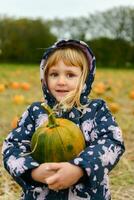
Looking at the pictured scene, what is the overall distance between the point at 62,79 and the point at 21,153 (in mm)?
483

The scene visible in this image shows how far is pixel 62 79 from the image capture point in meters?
3.07

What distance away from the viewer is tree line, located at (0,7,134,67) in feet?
149

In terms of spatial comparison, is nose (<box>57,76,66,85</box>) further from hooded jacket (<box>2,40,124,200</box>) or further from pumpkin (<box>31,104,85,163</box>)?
pumpkin (<box>31,104,85,163</box>)

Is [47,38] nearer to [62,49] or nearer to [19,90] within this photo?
[19,90]

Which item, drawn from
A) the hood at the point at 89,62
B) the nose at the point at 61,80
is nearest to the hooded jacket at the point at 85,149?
the hood at the point at 89,62

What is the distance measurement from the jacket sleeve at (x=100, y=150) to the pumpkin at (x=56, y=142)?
6 centimetres

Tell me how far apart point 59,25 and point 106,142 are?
49.1 meters

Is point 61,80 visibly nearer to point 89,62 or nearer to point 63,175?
point 89,62

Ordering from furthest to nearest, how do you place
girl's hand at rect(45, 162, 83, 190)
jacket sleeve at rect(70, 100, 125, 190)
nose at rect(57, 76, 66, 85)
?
1. nose at rect(57, 76, 66, 85)
2. jacket sleeve at rect(70, 100, 125, 190)
3. girl's hand at rect(45, 162, 83, 190)

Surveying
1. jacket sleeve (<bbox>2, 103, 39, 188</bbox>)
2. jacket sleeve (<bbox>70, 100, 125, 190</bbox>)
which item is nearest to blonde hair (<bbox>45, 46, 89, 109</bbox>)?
jacket sleeve (<bbox>70, 100, 125, 190</bbox>)

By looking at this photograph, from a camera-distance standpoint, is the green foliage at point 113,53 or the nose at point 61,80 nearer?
the nose at point 61,80

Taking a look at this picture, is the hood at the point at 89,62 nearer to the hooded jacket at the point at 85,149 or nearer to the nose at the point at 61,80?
the hooded jacket at the point at 85,149

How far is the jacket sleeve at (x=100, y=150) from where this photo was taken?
278 cm

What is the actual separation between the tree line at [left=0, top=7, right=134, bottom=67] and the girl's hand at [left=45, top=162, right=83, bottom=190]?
4052 centimetres
